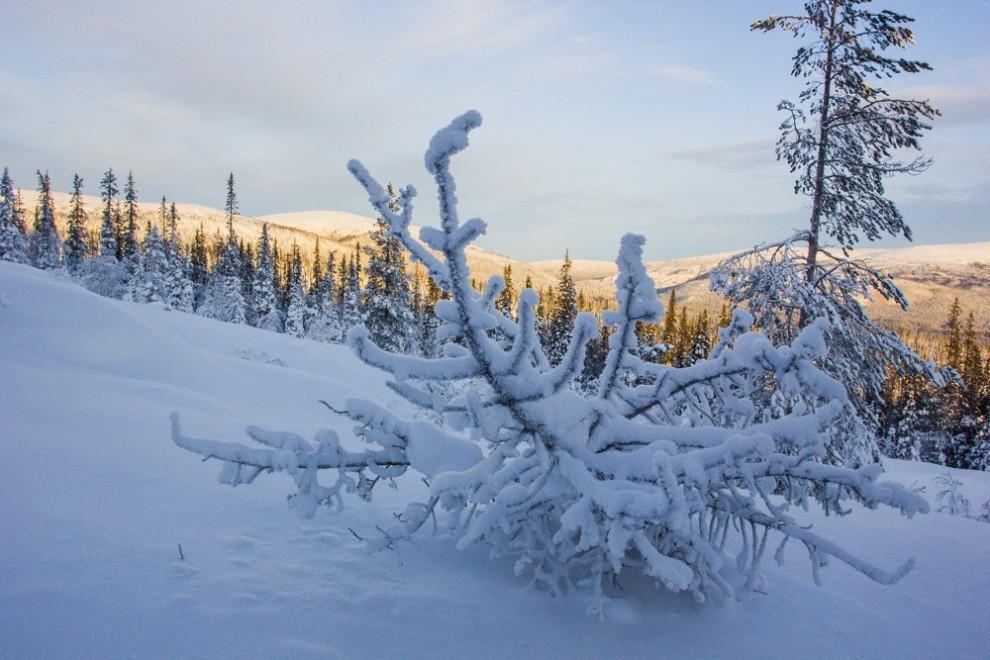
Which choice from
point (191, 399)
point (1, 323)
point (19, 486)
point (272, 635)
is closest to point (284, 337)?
point (1, 323)

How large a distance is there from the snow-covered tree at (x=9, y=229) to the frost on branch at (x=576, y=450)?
163ft

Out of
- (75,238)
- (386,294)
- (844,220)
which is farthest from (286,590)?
(75,238)

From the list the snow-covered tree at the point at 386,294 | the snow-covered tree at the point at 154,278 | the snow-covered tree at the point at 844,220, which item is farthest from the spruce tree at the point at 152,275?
the snow-covered tree at the point at 844,220

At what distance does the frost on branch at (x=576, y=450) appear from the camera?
5.43ft

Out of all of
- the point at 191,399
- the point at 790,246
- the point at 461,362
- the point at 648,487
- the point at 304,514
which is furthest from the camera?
the point at 790,246

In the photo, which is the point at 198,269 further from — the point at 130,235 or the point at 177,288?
the point at 177,288

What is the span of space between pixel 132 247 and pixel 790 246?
5601 centimetres

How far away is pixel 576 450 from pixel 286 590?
3.88 ft

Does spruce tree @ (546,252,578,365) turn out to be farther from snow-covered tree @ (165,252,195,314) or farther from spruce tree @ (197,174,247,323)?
snow-covered tree @ (165,252,195,314)

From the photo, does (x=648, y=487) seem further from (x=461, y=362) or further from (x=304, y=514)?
(x=304, y=514)

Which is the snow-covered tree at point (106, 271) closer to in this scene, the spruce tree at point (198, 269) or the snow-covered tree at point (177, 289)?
the snow-covered tree at point (177, 289)

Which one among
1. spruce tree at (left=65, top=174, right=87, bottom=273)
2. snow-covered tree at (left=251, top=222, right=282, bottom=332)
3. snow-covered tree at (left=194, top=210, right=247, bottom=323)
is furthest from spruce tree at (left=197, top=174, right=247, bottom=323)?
spruce tree at (left=65, top=174, right=87, bottom=273)

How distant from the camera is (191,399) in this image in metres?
5.37

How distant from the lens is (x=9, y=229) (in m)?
40.5
